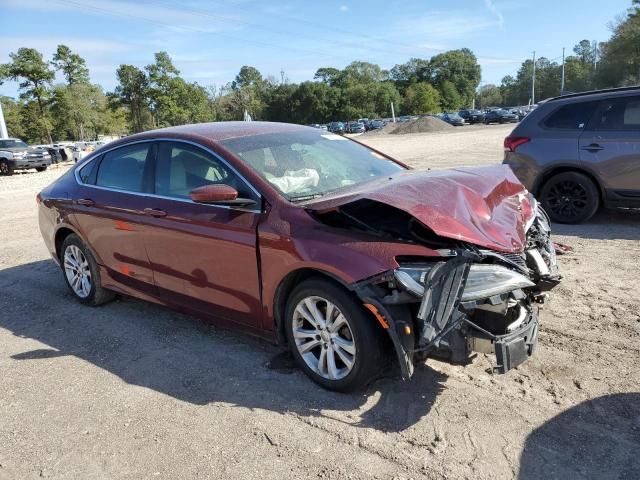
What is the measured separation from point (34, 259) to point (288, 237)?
5660 mm

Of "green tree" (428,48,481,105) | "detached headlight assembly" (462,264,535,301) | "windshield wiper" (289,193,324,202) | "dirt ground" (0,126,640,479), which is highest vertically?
"green tree" (428,48,481,105)

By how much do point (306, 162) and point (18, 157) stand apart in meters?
24.7

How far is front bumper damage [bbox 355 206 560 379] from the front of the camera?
2900 mm

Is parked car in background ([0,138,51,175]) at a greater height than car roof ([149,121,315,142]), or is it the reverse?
car roof ([149,121,315,142])

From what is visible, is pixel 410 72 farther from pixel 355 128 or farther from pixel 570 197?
pixel 570 197

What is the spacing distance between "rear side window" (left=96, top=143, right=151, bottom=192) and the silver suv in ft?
17.5

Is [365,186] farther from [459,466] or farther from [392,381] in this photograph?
[459,466]

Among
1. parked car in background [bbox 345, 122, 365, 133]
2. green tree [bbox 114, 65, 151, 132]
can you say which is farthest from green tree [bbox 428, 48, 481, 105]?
green tree [bbox 114, 65, 151, 132]

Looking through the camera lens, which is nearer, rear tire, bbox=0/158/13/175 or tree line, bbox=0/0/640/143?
rear tire, bbox=0/158/13/175

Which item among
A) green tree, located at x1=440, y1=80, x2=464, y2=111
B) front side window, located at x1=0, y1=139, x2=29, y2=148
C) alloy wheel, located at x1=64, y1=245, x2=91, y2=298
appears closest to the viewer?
alloy wheel, located at x1=64, y1=245, x2=91, y2=298

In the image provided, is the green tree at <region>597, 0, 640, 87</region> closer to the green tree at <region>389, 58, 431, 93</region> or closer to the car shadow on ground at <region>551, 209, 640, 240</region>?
the green tree at <region>389, 58, 431, 93</region>

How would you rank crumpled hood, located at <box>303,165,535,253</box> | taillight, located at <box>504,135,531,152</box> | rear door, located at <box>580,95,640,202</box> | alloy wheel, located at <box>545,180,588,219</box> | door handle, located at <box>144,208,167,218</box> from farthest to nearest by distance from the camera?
taillight, located at <box>504,135,531,152</box> → alloy wheel, located at <box>545,180,588,219</box> → rear door, located at <box>580,95,640,202</box> → door handle, located at <box>144,208,167,218</box> → crumpled hood, located at <box>303,165,535,253</box>

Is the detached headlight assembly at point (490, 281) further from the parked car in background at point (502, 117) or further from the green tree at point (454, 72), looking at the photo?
the green tree at point (454, 72)

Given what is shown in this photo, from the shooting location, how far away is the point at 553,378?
3.38 meters
